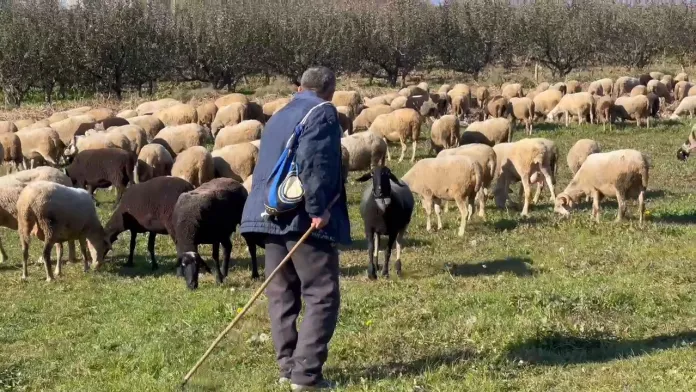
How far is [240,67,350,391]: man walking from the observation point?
5418mm

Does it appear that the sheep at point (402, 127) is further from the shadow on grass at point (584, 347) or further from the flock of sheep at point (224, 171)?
the shadow on grass at point (584, 347)

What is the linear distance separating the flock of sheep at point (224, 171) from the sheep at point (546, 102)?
74 cm

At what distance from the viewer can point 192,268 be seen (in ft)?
34.6

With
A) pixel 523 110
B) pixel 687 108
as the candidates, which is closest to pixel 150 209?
pixel 523 110

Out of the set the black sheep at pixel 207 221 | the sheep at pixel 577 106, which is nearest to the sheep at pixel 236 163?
the black sheep at pixel 207 221

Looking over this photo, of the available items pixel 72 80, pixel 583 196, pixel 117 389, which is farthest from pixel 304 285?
pixel 72 80

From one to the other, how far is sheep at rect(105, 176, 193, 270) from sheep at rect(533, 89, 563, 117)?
22692 millimetres

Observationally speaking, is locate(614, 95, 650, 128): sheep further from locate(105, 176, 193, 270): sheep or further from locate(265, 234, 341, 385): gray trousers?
locate(265, 234, 341, 385): gray trousers

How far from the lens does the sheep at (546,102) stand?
32.5 meters

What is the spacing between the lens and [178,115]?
93.8 feet

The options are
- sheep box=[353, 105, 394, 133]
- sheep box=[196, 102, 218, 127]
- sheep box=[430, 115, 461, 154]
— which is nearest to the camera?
sheep box=[430, 115, 461, 154]

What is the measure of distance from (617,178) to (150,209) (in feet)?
25.6

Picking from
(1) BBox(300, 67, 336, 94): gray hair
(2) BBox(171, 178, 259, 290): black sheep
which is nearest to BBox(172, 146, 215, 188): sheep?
(2) BBox(171, 178, 259, 290): black sheep

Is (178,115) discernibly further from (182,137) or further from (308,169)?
(308,169)
